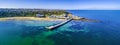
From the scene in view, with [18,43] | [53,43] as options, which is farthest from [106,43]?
[18,43]

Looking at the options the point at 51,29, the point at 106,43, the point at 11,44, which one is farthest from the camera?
the point at 51,29

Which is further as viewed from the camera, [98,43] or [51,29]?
[51,29]

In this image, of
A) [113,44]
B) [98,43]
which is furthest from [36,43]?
[113,44]

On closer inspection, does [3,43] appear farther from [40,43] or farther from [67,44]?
[67,44]

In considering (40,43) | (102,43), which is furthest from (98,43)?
(40,43)

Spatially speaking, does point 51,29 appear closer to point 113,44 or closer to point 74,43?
point 74,43

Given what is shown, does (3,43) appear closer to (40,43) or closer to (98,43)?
(40,43)

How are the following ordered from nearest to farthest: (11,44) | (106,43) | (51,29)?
(11,44), (106,43), (51,29)

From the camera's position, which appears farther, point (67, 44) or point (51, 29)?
point (51, 29)
